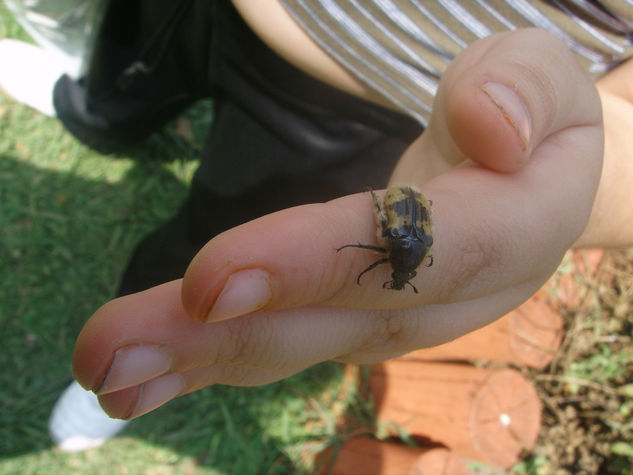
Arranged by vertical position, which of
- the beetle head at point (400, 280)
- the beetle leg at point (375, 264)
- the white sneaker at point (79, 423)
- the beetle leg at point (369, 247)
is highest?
the beetle leg at point (369, 247)

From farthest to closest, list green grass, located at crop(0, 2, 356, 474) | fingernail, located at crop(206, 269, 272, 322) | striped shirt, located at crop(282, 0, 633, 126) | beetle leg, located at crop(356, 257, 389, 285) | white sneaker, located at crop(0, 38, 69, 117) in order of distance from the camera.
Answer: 1. white sneaker, located at crop(0, 38, 69, 117)
2. green grass, located at crop(0, 2, 356, 474)
3. striped shirt, located at crop(282, 0, 633, 126)
4. beetle leg, located at crop(356, 257, 389, 285)
5. fingernail, located at crop(206, 269, 272, 322)

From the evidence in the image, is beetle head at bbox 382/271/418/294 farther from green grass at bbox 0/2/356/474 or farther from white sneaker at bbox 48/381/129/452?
white sneaker at bbox 48/381/129/452

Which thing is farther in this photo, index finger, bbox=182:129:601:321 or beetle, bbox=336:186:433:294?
beetle, bbox=336:186:433:294

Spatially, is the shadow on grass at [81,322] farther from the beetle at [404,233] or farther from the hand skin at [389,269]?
the beetle at [404,233]

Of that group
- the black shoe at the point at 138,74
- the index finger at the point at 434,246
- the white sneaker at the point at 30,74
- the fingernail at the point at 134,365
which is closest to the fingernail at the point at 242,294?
the index finger at the point at 434,246

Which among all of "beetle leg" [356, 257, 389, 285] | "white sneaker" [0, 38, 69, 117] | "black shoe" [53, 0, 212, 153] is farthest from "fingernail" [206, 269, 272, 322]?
"white sneaker" [0, 38, 69, 117]

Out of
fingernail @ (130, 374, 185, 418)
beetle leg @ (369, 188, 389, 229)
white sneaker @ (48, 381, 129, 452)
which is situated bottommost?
white sneaker @ (48, 381, 129, 452)

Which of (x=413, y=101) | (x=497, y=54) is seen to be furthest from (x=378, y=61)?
(x=497, y=54)

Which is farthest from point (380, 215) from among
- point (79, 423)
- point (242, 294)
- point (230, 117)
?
point (79, 423)
